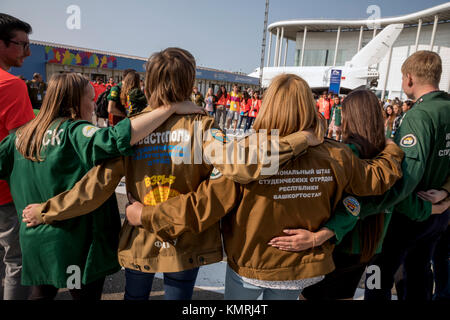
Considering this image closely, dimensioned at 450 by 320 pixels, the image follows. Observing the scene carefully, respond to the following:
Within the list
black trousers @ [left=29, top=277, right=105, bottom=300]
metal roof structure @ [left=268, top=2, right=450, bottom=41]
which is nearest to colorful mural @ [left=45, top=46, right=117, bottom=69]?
black trousers @ [left=29, top=277, right=105, bottom=300]

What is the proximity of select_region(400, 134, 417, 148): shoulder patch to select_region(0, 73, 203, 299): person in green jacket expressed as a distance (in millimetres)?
1368

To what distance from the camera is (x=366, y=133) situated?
1826 mm

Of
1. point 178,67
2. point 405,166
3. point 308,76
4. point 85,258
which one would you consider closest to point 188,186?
point 178,67

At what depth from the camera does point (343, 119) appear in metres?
1.94

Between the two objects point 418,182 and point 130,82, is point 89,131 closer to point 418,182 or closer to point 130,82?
point 418,182

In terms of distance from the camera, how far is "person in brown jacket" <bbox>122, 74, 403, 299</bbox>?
1453mm

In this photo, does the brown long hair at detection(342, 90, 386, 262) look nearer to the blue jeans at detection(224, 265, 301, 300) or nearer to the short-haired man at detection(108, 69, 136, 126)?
the blue jeans at detection(224, 265, 301, 300)

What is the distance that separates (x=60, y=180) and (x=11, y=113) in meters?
0.68

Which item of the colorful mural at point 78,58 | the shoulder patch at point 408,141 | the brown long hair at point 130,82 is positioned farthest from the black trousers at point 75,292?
the colorful mural at point 78,58

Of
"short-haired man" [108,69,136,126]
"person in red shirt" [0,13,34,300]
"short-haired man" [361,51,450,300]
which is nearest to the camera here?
"short-haired man" [361,51,450,300]

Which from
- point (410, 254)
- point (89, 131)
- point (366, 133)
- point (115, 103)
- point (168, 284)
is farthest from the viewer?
point (115, 103)

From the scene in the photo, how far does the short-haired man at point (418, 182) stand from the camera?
1.79m

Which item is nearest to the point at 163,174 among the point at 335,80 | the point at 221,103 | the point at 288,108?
the point at 288,108
